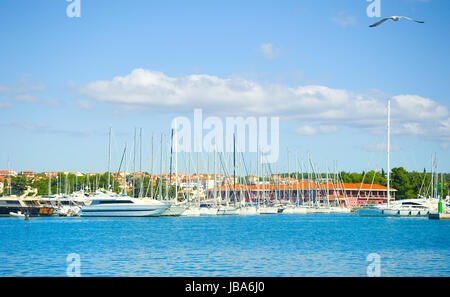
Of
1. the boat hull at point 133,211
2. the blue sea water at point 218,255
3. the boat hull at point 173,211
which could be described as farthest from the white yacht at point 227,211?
the blue sea water at point 218,255

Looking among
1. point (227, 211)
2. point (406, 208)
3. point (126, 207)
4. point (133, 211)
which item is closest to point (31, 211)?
point (126, 207)

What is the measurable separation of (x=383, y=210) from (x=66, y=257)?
2264 inches

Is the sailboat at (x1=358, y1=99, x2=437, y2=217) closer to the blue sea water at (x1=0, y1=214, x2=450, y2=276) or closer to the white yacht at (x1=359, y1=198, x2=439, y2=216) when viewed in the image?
the white yacht at (x1=359, y1=198, x2=439, y2=216)

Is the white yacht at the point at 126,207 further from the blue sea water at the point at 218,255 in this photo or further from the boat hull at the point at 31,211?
the blue sea water at the point at 218,255

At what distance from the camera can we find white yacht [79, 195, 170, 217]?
74.2m

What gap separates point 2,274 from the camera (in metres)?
25.3

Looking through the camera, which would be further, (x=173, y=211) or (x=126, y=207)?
(x=173, y=211)

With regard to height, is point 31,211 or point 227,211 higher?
point 227,211

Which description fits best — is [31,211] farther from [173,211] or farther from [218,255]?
[218,255]

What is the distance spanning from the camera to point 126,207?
7462 centimetres

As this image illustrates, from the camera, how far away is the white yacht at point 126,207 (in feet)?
243

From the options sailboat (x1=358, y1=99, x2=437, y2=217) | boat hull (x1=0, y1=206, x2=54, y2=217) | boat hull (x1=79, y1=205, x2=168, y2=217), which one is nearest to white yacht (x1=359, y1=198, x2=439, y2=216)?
sailboat (x1=358, y1=99, x2=437, y2=217)
